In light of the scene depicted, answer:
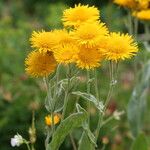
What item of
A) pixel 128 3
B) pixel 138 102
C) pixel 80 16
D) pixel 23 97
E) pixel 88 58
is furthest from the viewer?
pixel 23 97

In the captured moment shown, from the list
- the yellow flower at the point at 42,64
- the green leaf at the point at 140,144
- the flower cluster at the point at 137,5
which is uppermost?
the yellow flower at the point at 42,64

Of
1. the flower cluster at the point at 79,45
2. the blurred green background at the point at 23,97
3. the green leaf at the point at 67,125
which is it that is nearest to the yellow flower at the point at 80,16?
the flower cluster at the point at 79,45

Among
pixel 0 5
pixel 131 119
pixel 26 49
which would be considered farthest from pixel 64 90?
pixel 0 5

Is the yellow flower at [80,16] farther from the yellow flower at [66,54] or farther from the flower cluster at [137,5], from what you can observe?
the flower cluster at [137,5]

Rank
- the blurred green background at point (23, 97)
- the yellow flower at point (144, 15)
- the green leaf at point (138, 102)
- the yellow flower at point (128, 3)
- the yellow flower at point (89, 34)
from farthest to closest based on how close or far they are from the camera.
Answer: the blurred green background at point (23, 97) < the green leaf at point (138, 102) < the yellow flower at point (144, 15) < the yellow flower at point (128, 3) < the yellow flower at point (89, 34)

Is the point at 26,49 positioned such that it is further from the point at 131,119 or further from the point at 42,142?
the point at 131,119

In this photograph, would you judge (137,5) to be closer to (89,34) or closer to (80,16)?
(80,16)

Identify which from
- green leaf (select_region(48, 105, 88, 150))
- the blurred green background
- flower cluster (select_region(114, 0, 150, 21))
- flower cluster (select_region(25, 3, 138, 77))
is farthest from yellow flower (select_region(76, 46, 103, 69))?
the blurred green background

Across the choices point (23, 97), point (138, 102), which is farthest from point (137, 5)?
point (23, 97)
